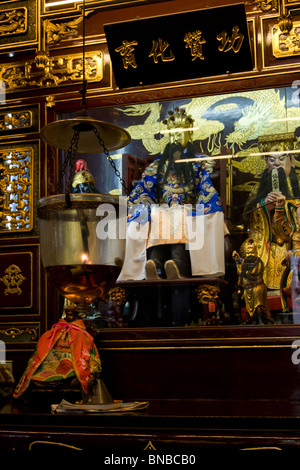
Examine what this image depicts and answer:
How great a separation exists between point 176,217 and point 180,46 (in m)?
1.00

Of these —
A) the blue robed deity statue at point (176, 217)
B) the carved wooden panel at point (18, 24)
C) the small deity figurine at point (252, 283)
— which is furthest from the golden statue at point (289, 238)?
the carved wooden panel at point (18, 24)

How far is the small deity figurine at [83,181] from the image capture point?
4.07 metres

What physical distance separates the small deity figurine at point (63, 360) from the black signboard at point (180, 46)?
1535 mm

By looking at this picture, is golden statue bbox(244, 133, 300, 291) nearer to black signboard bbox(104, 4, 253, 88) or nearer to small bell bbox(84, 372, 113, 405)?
black signboard bbox(104, 4, 253, 88)

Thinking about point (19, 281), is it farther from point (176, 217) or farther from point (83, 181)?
point (176, 217)

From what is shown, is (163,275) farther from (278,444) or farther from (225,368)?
(278,444)

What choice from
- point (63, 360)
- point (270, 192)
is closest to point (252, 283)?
point (270, 192)

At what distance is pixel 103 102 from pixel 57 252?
2129 millimetres

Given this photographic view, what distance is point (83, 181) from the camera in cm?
410

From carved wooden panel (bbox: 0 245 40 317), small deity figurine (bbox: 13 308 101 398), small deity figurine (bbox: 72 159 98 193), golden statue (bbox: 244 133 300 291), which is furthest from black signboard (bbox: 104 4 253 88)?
small deity figurine (bbox: 13 308 101 398)

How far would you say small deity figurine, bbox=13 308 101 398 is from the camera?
3.24 m

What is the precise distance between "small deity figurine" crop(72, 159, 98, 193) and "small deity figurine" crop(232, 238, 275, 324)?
0.98m

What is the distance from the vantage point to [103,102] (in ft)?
13.4

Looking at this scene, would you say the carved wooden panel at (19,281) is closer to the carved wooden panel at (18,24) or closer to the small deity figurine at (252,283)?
the small deity figurine at (252,283)
